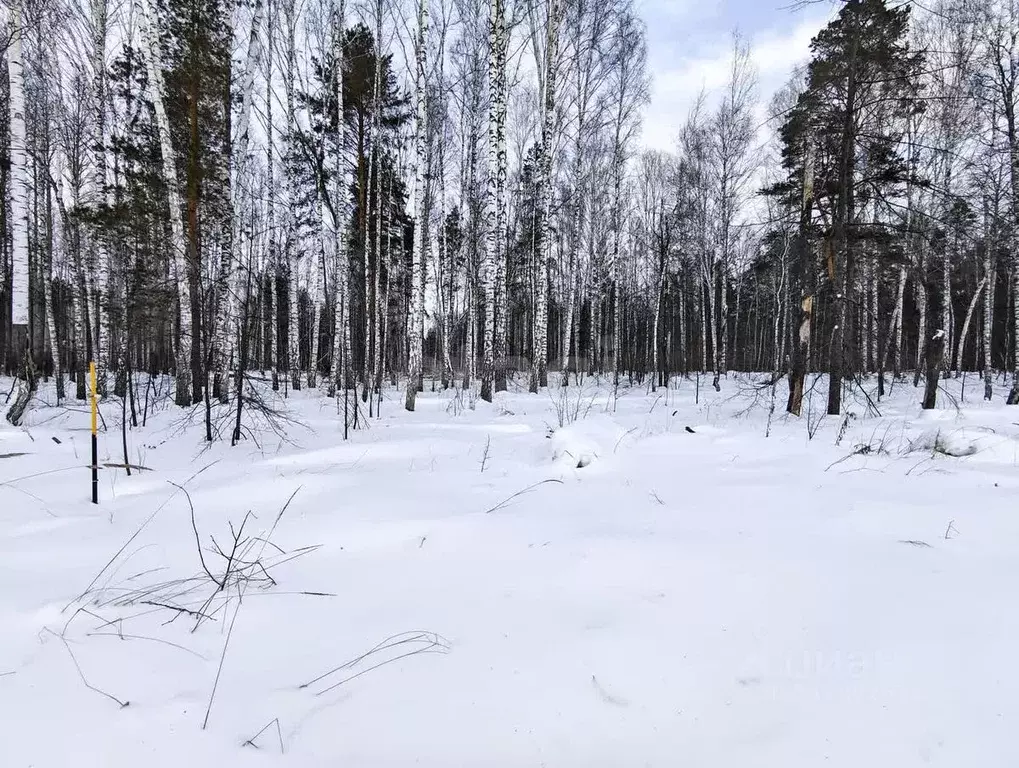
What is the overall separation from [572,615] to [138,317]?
43.7 ft

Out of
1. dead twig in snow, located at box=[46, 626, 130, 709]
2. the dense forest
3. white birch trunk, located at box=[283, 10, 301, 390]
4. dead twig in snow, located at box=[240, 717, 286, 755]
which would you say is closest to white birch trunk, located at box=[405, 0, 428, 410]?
the dense forest

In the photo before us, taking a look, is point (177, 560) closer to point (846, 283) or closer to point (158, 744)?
point (158, 744)

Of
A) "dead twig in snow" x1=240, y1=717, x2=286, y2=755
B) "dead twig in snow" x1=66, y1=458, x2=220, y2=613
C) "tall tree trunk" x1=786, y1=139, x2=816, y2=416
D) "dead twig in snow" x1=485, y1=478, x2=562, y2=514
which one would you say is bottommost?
"dead twig in snow" x1=240, y1=717, x2=286, y2=755

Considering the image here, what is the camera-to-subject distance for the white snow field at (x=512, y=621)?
1.26 metres

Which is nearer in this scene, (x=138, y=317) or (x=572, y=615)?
(x=572, y=615)

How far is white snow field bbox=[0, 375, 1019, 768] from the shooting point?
1.26m

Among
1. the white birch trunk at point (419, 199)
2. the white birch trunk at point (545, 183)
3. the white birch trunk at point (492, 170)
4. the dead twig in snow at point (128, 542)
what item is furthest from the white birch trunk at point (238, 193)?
the white birch trunk at point (545, 183)

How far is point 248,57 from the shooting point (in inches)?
322

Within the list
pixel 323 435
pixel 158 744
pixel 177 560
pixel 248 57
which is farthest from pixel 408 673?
pixel 248 57

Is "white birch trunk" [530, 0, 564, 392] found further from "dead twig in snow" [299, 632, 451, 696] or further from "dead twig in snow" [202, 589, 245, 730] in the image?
"dead twig in snow" [299, 632, 451, 696]

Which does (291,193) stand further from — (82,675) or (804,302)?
(82,675)

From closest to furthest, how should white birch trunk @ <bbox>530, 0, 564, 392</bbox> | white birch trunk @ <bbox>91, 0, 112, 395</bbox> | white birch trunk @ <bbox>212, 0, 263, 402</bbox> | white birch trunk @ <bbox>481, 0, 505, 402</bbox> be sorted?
white birch trunk @ <bbox>212, 0, 263, 402</bbox>
white birch trunk @ <bbox>481, 0, 505, 402</bbox>
white birch trunk @ <bbox>91, 0, 112, 395</bbox>
white birch trunk @ <bbox>530, 0, 564, 392</bbox>

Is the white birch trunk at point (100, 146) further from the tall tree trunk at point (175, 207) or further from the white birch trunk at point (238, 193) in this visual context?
the white birch trunk at point (238, 193)

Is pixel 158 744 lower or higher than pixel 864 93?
lower
